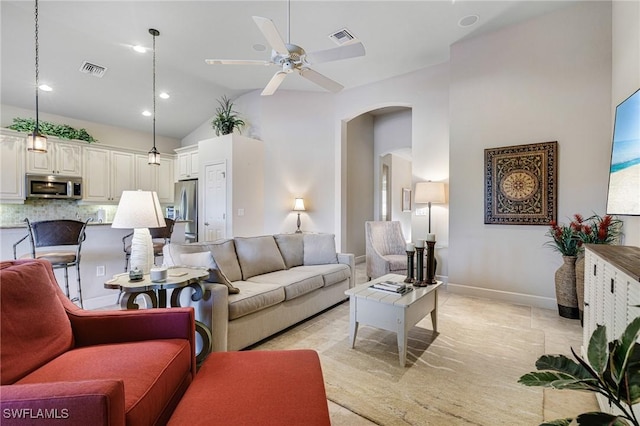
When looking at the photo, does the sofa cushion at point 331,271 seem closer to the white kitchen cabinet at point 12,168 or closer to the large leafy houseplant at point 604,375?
the large leafy houseplant at point 604,375

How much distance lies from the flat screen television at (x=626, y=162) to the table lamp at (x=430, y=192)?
198 cm

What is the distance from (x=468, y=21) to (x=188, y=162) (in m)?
5.74

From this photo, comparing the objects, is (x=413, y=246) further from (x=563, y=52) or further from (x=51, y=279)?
(x=563, y=52)

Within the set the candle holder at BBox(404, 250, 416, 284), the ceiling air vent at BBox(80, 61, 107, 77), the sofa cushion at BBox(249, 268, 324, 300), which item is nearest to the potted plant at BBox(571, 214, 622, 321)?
the candle holder at BBox(404, 250, 416, 284)

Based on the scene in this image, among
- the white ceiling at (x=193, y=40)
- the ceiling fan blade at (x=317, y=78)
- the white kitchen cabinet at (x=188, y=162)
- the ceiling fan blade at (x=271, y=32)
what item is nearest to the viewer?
the ceiling fan blade at (x=271, y=32)

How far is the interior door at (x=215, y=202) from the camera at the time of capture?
553cm

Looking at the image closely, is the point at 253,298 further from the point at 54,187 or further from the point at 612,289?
the point at 54,187

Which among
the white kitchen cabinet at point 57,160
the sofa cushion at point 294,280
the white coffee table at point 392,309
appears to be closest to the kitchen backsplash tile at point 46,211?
the white kitchen cabinet at point 57,160

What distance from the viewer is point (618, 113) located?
8.80 feet

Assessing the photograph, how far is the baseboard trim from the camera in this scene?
360 cm

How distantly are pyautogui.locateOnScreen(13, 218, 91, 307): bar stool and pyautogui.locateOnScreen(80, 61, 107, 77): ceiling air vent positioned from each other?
2.91 meters

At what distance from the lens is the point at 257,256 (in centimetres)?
333

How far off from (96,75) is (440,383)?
632cm

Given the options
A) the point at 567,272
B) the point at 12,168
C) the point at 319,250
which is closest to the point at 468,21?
the point at 567,272
